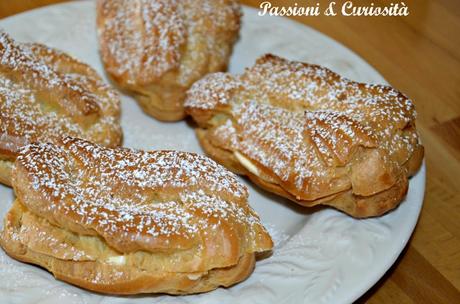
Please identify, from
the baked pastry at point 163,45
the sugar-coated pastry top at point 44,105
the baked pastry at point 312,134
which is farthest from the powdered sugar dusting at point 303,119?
the sugar-coated pastry top at point 44,105

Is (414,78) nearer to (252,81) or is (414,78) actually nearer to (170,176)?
(252,81)

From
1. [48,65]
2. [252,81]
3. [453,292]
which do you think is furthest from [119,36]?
[453,292]

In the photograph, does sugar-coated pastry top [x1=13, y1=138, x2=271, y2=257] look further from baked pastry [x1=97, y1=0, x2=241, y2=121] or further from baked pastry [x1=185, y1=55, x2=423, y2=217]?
baked pastry [x1=97, y1=0, x2=241, y2=121]

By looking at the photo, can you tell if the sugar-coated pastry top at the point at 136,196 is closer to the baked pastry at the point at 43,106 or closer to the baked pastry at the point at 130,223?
the baked pastry at the point at 130,223

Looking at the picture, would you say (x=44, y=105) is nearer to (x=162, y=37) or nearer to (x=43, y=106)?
(x=43, y=106)

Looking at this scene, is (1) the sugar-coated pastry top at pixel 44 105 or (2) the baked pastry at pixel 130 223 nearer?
(2) the baked pastry at pixel 130 223

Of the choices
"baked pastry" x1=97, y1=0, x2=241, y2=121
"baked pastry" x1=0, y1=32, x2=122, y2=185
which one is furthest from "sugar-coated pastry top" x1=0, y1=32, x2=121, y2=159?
"baked pastry" x1=97, y1=0, x2=241, y2=121

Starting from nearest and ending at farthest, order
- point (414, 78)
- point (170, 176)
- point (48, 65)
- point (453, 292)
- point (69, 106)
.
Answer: point (170, 176)
point (453, 292)
point (69, 106)
point (48, 65)
point (414, 78)
